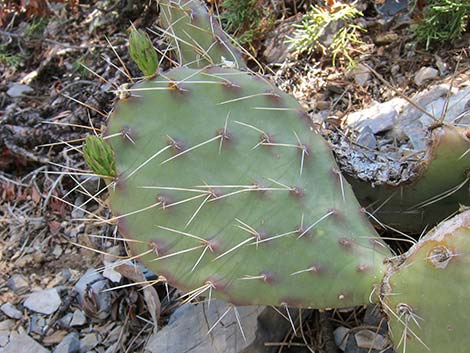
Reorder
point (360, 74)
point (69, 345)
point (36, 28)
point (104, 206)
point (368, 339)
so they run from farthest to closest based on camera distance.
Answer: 1. point (36, 28)
2. point (360, 74)
3. point (69, 345)
4. point (368, 339)
5. point (104, 206)

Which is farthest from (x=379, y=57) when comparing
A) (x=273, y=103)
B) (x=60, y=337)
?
(x=60, y=337)

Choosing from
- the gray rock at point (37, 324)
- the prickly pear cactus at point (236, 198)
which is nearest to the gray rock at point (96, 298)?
the gray rock at point (37, 324)

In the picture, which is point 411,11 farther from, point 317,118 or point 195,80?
point 195,80

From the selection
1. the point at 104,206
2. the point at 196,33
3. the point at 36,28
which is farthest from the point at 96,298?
the point at 36,28

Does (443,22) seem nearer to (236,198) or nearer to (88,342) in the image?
(236,198)

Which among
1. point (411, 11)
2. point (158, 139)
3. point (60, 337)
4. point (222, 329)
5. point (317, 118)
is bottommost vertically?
point (60, 337)

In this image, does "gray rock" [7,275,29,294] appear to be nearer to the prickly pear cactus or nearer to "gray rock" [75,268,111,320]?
"gray rock" [75,268,111,320]

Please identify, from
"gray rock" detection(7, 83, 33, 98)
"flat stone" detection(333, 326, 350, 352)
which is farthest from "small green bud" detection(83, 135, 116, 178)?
"gray rock" detection(7, 83, 33, 98)
